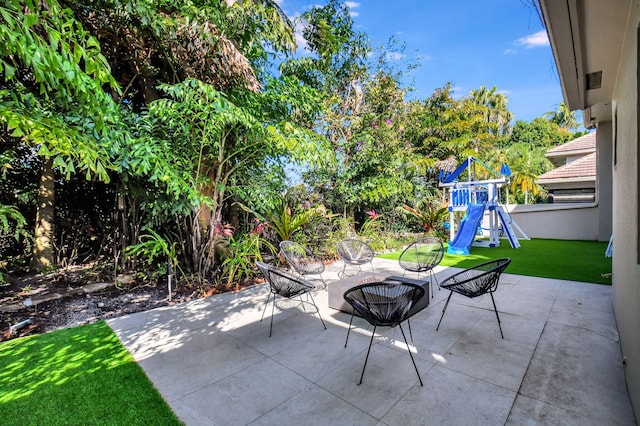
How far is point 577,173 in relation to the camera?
11.9m

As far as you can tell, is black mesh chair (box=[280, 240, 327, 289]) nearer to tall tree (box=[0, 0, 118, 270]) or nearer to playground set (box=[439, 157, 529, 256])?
tall tree (box=[0, 0, 118, 270])

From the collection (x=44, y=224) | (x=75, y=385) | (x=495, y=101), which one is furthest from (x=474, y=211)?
(x=495, y=101)

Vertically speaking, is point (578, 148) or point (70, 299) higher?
point (578, 148)

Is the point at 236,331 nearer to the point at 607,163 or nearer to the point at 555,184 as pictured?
the point at 607,163

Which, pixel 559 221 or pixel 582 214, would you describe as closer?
pixel 582 214

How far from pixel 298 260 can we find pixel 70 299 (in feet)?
11.8

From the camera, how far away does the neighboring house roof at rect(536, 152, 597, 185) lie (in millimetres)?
11602

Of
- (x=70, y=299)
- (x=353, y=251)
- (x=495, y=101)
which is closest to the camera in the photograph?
(x=70, y=299)

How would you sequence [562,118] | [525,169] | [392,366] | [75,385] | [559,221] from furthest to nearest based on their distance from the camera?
[562,118], [525,169], [559,221], [392,366], [75,385]

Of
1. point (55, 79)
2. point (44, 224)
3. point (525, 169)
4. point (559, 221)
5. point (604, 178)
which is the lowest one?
point (559, 221)

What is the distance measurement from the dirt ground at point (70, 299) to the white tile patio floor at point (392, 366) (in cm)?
64

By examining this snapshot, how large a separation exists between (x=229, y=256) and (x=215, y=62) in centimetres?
329

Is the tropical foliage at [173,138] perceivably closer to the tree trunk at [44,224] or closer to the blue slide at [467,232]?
the tree trunk at [44,224]

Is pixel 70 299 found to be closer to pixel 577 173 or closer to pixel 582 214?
pixel 582 214
